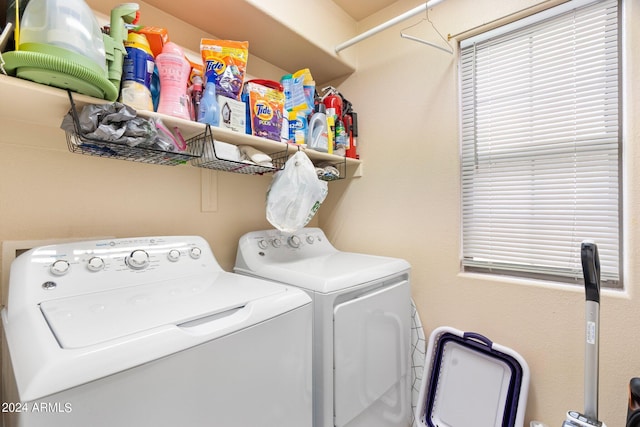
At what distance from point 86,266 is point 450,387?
1.69 meters

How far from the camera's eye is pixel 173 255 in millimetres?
1149

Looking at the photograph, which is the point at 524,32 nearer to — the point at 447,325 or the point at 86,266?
the point at 447,325

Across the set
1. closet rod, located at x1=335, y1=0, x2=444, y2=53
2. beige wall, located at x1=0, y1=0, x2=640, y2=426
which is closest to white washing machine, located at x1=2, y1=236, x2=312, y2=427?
beige wall, located at x1=0, y1=0, x2=640, y2=426

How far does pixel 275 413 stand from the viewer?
853 mm

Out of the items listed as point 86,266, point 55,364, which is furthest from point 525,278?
point 86,266

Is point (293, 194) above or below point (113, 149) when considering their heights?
below

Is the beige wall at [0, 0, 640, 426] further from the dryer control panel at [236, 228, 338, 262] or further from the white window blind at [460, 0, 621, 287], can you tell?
the dryer control panel at [236, 228, 338, 262]

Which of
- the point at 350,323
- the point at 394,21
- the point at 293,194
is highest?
the point at 394,21

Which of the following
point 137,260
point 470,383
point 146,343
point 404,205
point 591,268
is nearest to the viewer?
point 146,343

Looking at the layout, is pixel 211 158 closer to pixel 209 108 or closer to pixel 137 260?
pixel 209 108

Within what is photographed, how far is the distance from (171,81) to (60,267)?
2.40 ft

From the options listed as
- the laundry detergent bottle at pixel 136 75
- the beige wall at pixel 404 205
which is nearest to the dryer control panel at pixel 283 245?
the beige wall at pixel 404 205

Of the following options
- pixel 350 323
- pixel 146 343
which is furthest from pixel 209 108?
pixel 350 323

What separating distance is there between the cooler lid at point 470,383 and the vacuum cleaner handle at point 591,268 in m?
0.55
